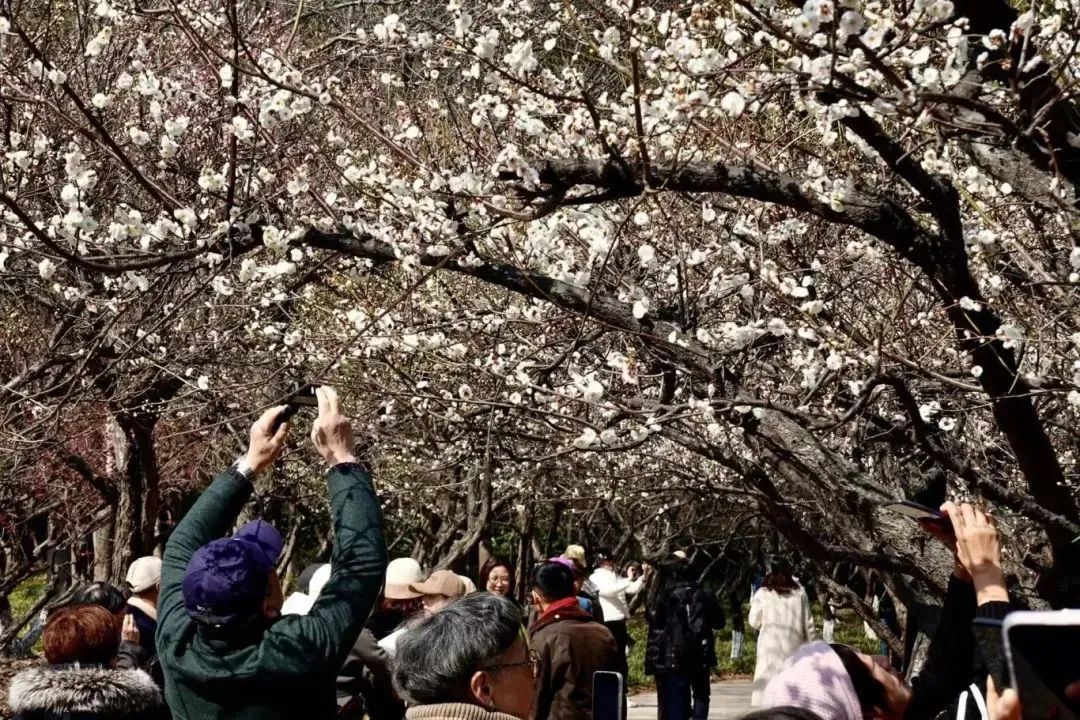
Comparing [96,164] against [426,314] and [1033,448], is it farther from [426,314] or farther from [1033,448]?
[1033,448]

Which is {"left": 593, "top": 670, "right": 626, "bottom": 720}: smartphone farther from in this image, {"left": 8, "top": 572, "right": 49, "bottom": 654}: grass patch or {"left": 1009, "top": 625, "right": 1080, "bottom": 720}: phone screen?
{"left": 8, "top": 572, "right": 49, "bottom": 654}: grass patch

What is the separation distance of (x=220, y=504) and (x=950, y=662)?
1.83 meters

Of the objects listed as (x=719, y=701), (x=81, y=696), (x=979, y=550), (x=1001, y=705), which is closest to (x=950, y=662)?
(x=979, y=550)

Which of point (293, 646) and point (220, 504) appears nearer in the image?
point (293, 646)

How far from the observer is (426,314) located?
8.75 m

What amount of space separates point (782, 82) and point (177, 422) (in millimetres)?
12523

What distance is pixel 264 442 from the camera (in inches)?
143

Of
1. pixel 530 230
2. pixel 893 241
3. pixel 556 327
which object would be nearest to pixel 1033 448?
pixel 893 241

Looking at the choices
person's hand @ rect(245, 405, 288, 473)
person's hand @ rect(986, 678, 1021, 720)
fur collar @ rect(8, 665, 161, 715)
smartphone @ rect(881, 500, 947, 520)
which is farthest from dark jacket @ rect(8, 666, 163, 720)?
person's hand @ rect(986, 678, 1021, 720)

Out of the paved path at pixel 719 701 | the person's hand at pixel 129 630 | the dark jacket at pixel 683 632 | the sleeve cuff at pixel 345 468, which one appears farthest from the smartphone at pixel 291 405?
the paved path at pixel 719 701

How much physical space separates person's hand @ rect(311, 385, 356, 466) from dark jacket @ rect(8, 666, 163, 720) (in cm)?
113

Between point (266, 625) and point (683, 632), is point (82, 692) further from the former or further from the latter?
point (683, 632)

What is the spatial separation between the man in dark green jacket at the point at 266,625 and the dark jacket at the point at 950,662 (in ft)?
4.13

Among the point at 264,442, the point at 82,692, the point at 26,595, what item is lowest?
the point at 82,692
